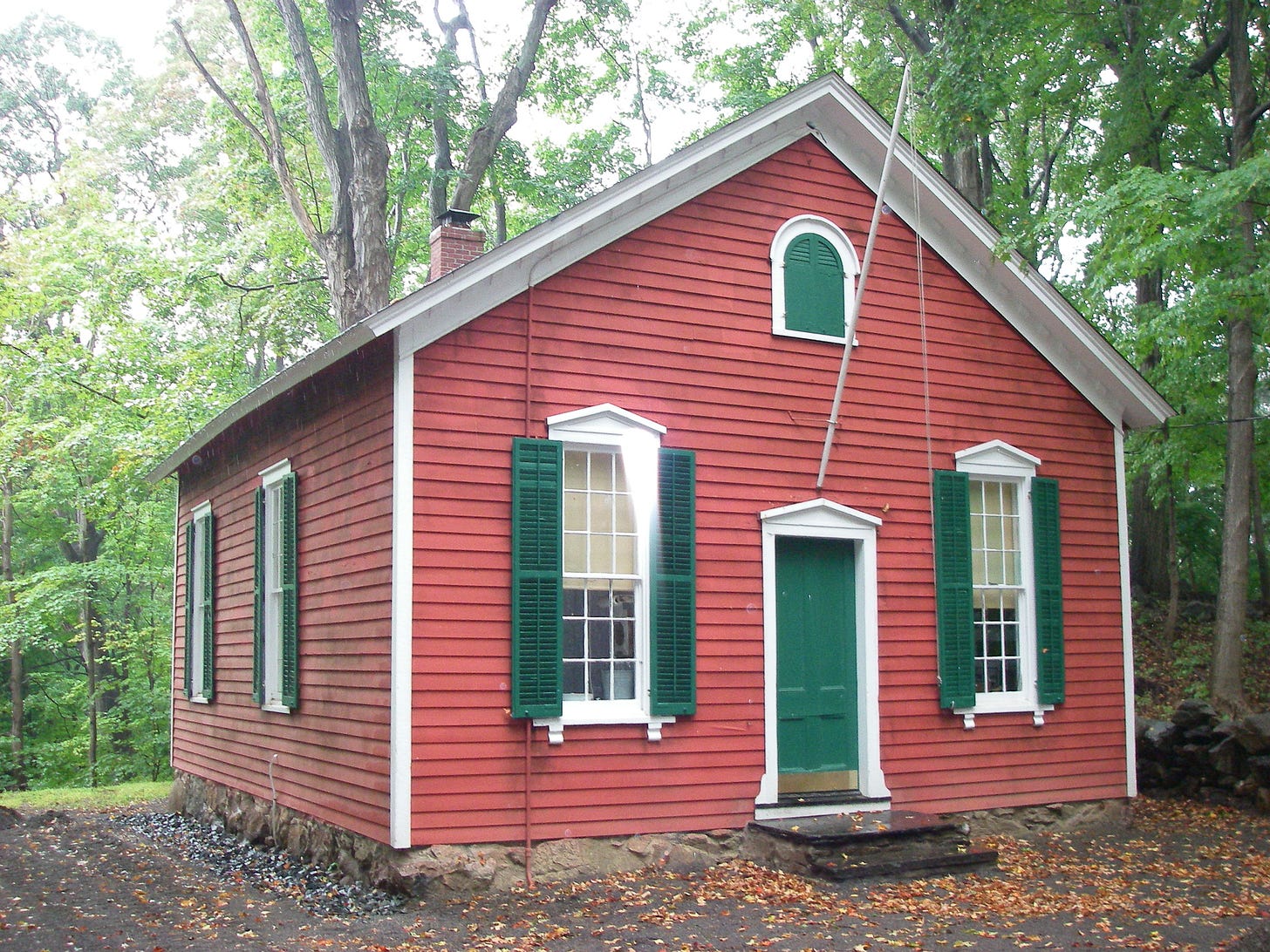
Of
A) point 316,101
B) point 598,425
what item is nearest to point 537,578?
point 598,425

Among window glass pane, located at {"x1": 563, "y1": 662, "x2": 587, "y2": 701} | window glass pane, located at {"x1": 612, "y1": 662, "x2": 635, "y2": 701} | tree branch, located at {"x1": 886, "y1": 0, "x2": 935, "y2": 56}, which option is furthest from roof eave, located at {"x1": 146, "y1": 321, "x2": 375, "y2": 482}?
tree branch, located at {"x1": 886, "y1": 0, "x2": 935, "y2": 56}

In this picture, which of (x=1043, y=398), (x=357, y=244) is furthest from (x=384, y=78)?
(x=1043, y=398)

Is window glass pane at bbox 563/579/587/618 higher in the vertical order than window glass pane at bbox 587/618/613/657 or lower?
higher

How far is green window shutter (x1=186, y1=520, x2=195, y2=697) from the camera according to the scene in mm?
14500

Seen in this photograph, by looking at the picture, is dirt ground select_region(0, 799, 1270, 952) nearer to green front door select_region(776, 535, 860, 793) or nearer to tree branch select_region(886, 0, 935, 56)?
green front door select_region(776, 535, 860, 793)

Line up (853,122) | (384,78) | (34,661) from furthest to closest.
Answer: (34,661)
(384,78)
(853,122)

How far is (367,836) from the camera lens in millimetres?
8773

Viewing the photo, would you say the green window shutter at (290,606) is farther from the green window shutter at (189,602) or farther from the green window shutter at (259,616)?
the green window shutter at (189,602)

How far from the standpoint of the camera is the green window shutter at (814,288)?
10406mm

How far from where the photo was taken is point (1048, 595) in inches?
440

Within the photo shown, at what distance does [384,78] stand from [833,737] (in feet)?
42.9

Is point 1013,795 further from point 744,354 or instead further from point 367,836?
point 367,836

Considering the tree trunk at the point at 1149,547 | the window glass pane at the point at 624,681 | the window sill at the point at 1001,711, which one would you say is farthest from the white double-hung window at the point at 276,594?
the tree trunk at the point at 1149,547

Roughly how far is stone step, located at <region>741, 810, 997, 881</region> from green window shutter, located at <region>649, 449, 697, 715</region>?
1145 mm
